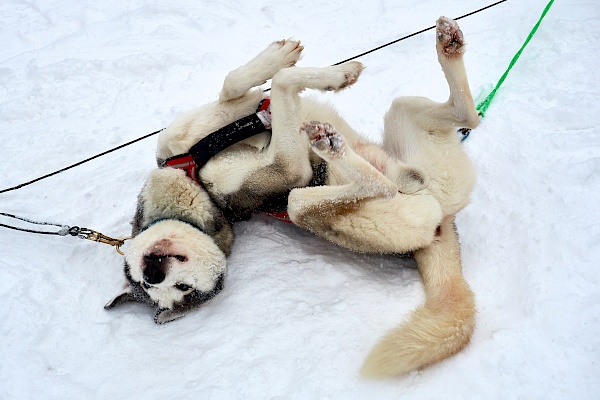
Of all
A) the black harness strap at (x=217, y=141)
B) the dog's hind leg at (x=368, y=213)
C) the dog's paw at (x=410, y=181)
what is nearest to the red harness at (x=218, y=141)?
the black harness strap at (x=217, y=141)

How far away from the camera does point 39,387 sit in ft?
7.50

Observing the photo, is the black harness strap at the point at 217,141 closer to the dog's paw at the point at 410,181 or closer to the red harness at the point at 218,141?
the red harness at the point at 218,141

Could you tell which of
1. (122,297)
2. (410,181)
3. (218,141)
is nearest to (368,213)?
(410,181)

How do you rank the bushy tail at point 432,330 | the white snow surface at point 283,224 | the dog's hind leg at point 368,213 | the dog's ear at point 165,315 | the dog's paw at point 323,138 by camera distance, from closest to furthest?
the bushy tail at point 432,330 < the white snow surface at point 283,224 < the dog's paw at point 323,138 < the dog's hind leg at point 368,213 < the dog's ear at point 165,315

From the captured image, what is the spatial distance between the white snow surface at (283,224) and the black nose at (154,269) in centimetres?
38

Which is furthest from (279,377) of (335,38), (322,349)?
(335,38)

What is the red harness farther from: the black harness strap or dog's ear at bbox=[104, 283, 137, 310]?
dog's ear at bbox=[104, 283, 137, 310]

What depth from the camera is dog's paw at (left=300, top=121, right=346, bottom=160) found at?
A: 2.31 metres

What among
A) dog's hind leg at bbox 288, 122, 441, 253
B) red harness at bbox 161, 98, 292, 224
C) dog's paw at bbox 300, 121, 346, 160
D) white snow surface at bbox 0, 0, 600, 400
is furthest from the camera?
red harness at bbox 161, 98, 292, 224

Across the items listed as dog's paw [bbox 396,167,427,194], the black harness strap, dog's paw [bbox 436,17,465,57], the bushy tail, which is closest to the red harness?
the black harness strap

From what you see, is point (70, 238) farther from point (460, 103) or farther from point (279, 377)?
point (460, 103)

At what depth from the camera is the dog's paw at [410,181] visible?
2713mm

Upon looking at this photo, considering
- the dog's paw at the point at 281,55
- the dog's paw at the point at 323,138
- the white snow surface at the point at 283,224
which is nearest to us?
the white snow surface at the point at 283,224

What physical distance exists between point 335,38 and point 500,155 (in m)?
2.20
